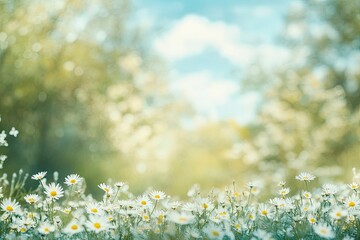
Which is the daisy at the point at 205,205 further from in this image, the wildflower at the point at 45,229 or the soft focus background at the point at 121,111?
the soft focus background at the point at 121,111

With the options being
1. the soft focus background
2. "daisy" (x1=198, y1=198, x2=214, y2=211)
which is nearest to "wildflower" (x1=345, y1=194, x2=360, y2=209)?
"daisy" (x1=198, y1=198, x2=214, y2=211)

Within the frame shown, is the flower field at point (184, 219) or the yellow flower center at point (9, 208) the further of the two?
the yellow flower center at point (9, 208)

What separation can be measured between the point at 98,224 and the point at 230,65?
74.5 ft

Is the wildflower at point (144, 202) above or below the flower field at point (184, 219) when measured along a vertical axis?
above

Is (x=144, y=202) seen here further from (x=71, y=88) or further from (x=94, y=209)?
(x=71, y=88)

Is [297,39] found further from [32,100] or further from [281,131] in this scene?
[32,100]

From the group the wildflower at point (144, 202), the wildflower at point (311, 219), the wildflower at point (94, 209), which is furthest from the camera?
the wildflower at point (144, 202)

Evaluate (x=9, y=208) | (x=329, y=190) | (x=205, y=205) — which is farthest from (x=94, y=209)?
(x=329, y=190)

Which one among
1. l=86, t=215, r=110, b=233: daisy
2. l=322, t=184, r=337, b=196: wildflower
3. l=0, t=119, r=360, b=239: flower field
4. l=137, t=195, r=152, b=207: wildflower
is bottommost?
l=86, t=215, r=110, b=233: daisy

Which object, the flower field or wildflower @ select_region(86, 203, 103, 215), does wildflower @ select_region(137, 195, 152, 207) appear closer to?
the flower field

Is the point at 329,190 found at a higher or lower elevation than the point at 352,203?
higher

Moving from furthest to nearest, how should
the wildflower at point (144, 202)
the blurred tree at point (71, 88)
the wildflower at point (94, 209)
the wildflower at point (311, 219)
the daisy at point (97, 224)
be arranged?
the blurred tree at point (71, 88) < the wildflower at point (144, 202) < the wildflower at point (311, 219) < the wildflower at point (94, 209) < the daisy at point (97, 224)

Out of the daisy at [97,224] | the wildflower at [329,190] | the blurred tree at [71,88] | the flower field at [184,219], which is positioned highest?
the blurred tree at [71,88]

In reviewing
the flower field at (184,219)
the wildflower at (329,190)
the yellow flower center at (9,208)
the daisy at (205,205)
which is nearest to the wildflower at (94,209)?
the flower field at (184,219)
